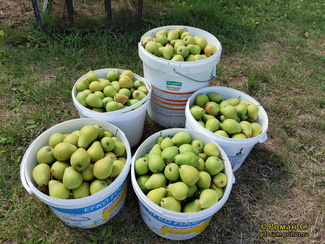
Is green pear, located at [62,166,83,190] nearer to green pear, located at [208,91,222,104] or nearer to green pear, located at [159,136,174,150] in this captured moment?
green pear, located at [159,136,174,150]

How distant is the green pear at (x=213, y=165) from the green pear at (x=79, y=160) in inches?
43.0

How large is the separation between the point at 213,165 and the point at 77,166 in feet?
3.96

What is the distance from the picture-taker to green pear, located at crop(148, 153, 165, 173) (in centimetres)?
212

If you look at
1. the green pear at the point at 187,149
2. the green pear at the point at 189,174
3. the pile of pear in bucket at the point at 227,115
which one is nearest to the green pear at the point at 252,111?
the pile of pear in bucket at the point at 227,115

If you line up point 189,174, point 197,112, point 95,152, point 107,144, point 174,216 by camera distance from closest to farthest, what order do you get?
1. point 174,216
2. point 189,174
3. point 95,152
4. point 107,144
5. point 197,112

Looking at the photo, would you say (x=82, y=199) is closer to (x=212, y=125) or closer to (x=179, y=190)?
(x=179, y=190)

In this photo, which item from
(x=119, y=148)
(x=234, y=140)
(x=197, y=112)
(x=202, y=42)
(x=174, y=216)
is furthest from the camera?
(x=202, y=42)

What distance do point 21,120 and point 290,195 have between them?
3.61 metres

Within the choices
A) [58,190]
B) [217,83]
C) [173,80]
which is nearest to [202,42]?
[173,80]

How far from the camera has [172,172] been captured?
2055 mm

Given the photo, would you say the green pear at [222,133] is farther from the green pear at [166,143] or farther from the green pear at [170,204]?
the green pear at [170,204]

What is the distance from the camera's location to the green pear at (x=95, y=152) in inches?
83.0

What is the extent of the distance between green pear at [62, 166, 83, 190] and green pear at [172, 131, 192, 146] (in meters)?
0.98

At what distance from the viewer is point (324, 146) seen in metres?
3.35
